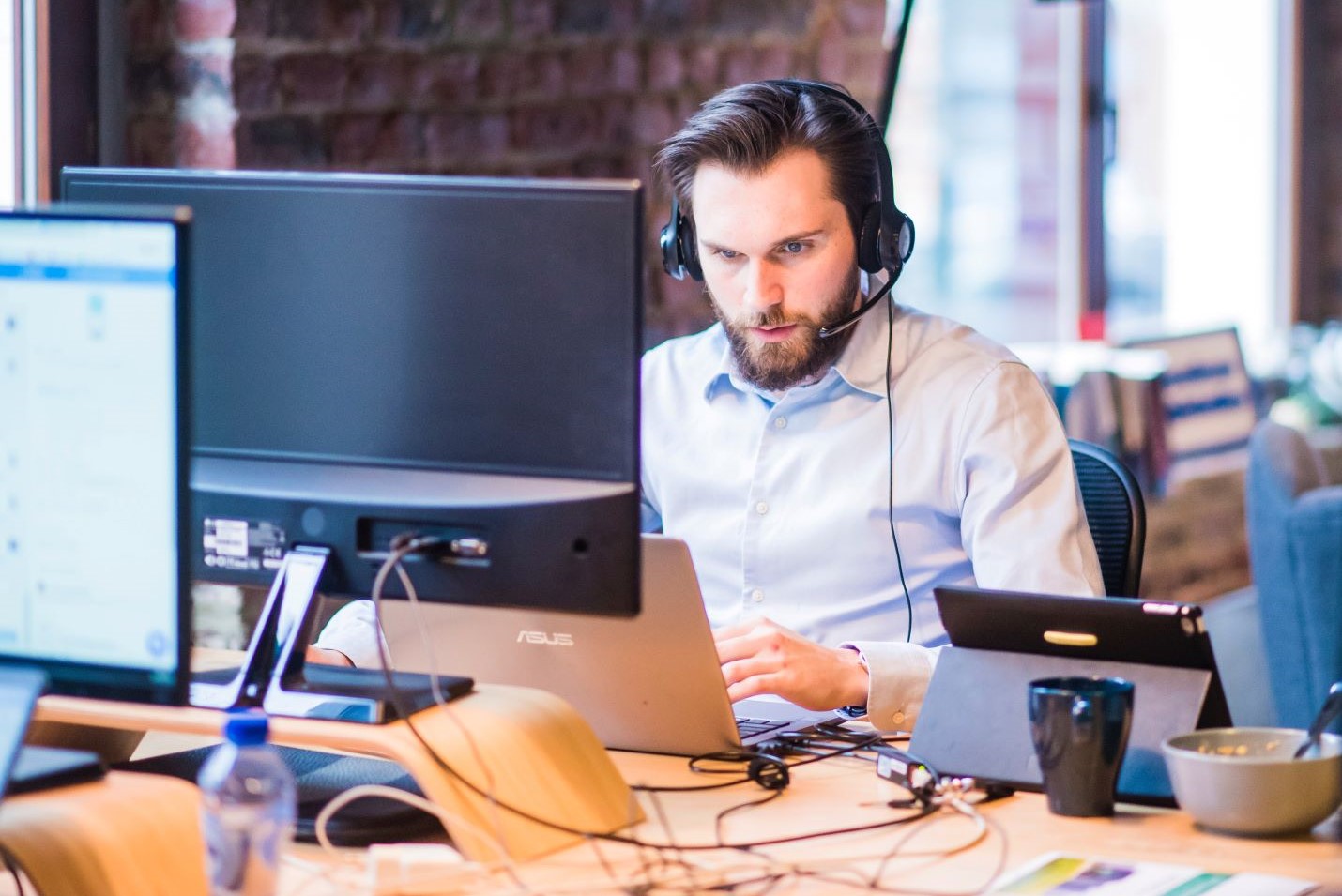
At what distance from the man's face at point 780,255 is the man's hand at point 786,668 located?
0.47 m

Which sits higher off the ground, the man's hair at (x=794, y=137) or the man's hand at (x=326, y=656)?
the man's hair at (x=794, y=137)

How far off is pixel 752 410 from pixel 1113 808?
853 mm

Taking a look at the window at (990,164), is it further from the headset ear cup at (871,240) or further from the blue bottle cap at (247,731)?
the blue bottle cap at (247,731)

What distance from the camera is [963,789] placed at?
1.39m

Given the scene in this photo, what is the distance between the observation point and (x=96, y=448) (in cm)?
113

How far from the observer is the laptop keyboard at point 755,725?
159 cm

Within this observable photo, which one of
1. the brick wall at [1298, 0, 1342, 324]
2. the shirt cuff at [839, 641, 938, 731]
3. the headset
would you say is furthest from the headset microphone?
the brick wall at [1298, 0, 1342, 324]

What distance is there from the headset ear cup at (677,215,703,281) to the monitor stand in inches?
32.1

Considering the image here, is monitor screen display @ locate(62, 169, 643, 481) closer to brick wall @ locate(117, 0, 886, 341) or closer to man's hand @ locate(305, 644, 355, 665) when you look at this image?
man's hand @ locate(305, 644, 355, 665)

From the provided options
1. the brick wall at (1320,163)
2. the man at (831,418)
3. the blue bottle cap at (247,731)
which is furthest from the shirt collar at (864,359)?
the brick wall at (1320,163)

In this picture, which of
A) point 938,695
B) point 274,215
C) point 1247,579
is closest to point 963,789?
point 938,695

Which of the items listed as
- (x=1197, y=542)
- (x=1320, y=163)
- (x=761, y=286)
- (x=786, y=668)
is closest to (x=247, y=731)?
(x=786, y=668)

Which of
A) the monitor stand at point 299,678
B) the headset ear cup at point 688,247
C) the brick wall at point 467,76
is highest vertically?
the brick wall at point 467,76

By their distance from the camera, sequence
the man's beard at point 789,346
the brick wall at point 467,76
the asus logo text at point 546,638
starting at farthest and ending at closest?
the brick wall at point 467,76, the man's beard at point 789,346, the asus logo text at point 546,638
